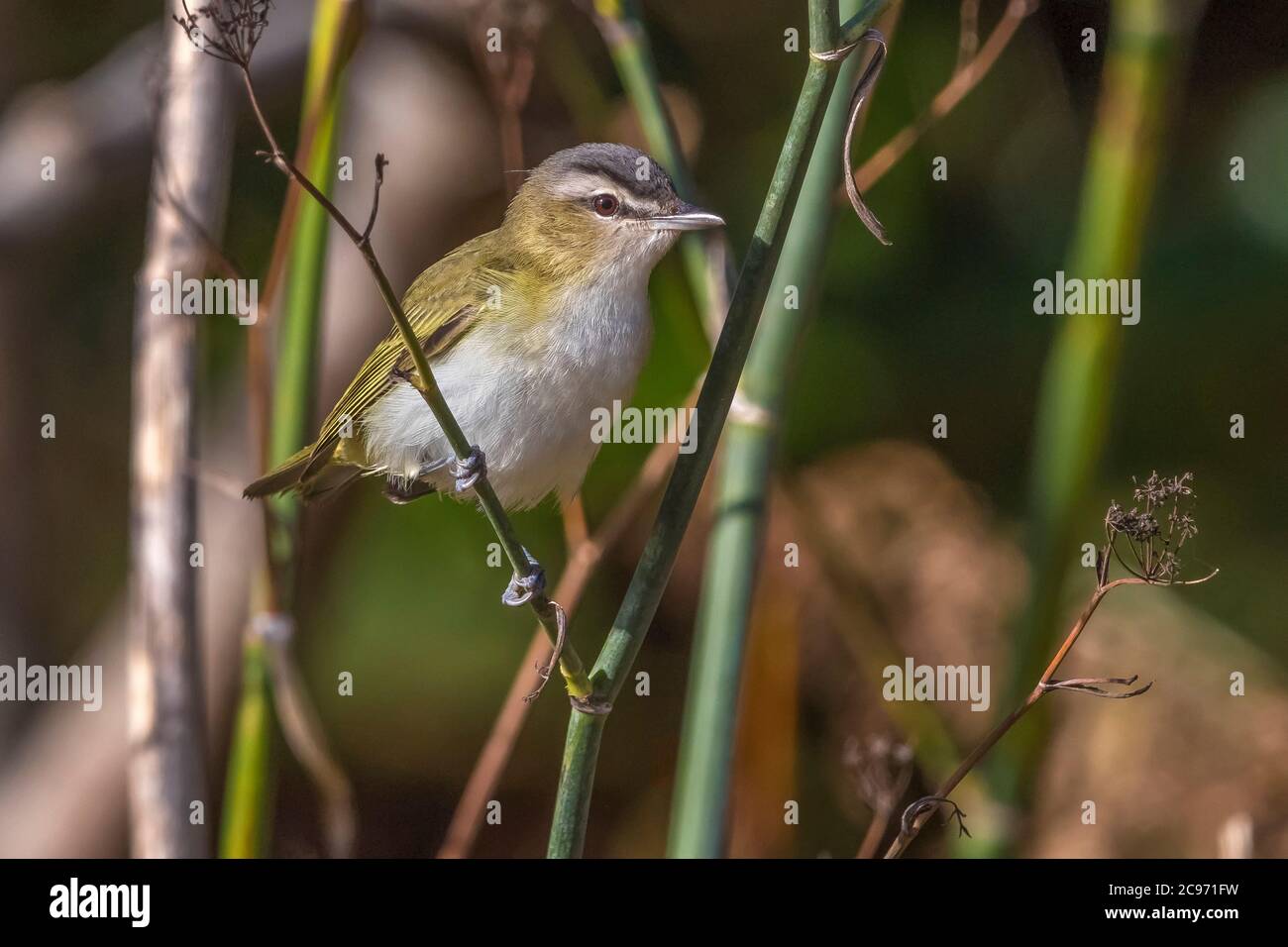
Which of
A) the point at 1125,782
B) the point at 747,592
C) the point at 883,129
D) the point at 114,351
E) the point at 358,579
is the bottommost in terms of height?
the point at 1125,782

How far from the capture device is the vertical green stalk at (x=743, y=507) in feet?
4.66

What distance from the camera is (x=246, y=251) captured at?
3.25 m

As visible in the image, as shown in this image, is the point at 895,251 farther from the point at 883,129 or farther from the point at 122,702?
the point at 122,702

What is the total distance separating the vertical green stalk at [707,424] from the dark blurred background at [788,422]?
6.45 ft

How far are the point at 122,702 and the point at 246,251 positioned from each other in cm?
143

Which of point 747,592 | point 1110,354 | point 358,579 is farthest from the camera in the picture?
point 358,579

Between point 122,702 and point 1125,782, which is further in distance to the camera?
point 122,702

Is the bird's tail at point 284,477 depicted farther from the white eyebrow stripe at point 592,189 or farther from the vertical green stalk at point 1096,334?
the vertical green stalk at point 1096,334

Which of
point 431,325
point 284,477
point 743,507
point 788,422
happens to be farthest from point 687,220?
point 788,422

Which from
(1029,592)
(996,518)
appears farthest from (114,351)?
(1029,592)

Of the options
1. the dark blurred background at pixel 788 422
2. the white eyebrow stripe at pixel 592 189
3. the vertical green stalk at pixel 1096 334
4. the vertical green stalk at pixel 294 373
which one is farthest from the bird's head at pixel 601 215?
the dark blurred background at pixel 788 422

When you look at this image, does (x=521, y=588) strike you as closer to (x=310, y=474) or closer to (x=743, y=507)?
(x=743, y=507)

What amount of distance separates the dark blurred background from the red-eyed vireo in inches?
39.4

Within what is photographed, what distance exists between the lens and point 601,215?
81.5 inches
